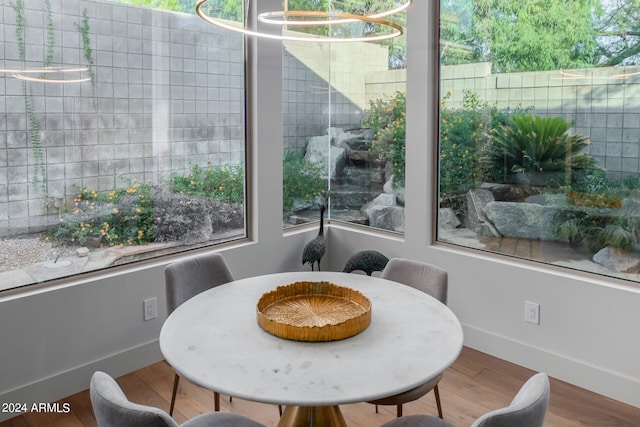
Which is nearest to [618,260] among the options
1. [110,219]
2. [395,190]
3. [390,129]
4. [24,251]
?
[395,190]

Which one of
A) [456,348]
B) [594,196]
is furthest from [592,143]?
[456,348]

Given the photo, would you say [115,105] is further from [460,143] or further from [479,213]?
[479,213]

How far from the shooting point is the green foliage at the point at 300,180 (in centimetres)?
388

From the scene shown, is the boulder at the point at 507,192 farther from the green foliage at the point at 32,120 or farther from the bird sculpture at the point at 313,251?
the green foliage at the point at 32,120

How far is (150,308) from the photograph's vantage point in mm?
3057

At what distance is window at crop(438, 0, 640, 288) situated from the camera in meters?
2.70

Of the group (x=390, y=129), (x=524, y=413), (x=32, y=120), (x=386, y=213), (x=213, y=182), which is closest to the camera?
(x=524, y=413)

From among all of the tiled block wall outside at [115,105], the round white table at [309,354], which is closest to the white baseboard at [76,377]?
the tiled block wall outside at [115,105]

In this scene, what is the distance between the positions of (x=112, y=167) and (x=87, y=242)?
443 mm

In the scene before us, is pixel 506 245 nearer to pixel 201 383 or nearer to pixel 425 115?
pixel 425 115

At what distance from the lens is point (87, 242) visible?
2846 millimetres

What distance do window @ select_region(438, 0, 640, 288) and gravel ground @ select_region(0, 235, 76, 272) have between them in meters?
2.38

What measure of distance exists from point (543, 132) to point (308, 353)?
2.13 m

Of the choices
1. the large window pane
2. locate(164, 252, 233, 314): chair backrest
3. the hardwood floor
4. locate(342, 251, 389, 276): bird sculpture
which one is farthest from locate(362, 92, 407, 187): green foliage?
locate(164, 252, 233, 314): chair backrest
